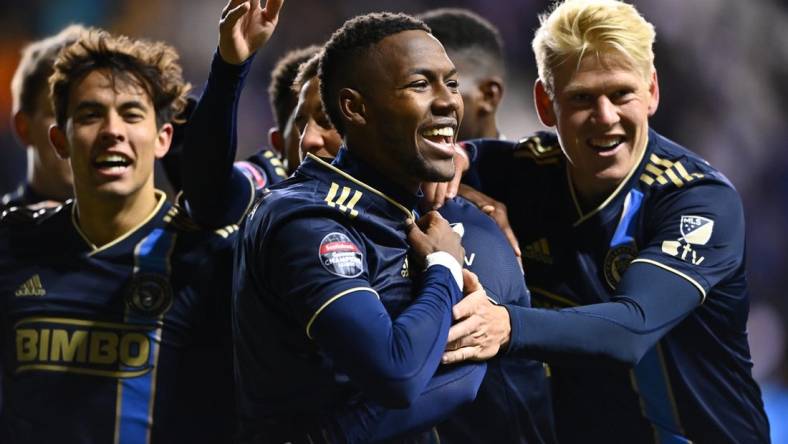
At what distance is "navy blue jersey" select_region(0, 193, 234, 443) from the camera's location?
130 inches

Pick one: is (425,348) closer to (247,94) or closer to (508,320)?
(508,320)

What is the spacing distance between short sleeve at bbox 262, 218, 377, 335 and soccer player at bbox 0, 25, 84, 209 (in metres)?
2.32

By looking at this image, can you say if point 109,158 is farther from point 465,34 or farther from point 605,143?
point 465,34

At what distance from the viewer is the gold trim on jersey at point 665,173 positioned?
10.6 ft

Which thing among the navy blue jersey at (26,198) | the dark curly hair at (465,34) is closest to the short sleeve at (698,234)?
the dark curly hair at (465,34)

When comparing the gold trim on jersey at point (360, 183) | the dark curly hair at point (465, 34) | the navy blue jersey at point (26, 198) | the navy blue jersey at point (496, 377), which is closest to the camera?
the gold trim on jersey at point (360, 183)

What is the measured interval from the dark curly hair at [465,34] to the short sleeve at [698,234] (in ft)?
6.61

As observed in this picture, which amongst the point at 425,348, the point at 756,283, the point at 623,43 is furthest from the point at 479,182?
the point at 756,283

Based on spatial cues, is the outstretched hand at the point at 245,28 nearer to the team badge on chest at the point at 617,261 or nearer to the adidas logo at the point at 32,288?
the adidas logo at the point at 32,288

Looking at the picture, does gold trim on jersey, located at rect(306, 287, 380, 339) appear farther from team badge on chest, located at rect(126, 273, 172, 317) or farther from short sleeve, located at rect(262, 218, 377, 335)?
team badge on chest, located at rect(126, 273, 172, 317)

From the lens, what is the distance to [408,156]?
2.67 m

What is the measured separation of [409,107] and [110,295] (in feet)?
4.18

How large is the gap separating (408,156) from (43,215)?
1.46 m

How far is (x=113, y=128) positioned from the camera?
3389 millimetres
